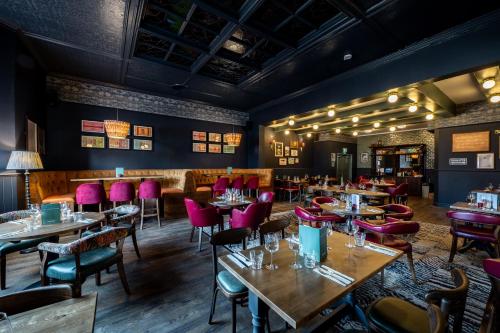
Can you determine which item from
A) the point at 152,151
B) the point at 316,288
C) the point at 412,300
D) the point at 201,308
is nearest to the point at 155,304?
the point at 201,308

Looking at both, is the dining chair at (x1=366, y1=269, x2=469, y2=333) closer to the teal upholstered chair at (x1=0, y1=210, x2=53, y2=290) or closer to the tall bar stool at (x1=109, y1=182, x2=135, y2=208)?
the teal upholstered chair at (x1=0, y1=210, x2=53, y2=290)

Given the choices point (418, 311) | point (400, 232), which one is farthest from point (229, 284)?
point (400, 232)

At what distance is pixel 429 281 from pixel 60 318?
3.73m

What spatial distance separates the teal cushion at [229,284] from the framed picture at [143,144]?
20.0ft

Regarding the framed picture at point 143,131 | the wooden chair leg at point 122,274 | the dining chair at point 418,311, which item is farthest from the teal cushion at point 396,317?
the framed picture at point 143,131

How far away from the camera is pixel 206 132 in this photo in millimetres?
8320

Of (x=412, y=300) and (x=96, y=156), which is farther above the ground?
(x=96, y=156)

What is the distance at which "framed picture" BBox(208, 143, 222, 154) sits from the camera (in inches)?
332

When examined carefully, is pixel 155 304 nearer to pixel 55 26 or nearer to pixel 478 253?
pixel 55 26

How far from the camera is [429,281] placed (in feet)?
8.89

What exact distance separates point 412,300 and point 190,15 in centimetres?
497

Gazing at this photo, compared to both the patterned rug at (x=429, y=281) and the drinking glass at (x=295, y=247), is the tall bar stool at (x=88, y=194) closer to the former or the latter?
the patterned rug at (x=429, y=281)

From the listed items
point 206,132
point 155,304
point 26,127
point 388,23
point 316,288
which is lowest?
point 155,304

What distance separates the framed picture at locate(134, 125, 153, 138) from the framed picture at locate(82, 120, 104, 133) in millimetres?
903
